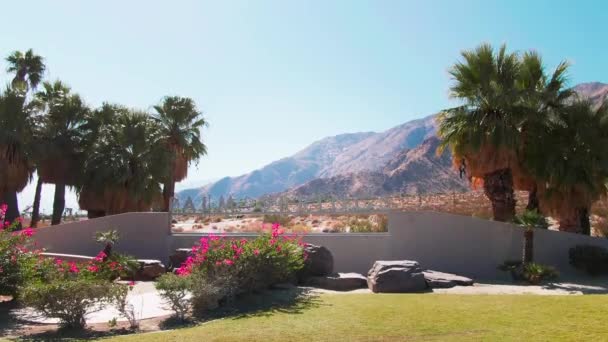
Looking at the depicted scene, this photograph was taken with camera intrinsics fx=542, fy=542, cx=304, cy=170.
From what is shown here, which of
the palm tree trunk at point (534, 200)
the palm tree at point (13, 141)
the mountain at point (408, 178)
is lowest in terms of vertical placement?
the palm tree trunk at point (534, 200)

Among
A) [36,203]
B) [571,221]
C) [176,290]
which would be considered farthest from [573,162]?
[36,203]

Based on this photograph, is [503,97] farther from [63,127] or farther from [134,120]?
[63,127]

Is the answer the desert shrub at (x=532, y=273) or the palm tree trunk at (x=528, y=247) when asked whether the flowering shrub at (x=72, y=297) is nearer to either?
the desert shrub at (x=532, y=273)

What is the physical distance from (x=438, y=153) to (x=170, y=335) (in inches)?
554

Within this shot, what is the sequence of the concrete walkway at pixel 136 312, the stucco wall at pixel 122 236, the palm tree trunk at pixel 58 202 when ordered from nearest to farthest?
1. the concrete walkway at pixel 136 312
2. the stucco wall at pixel 122 236
3. the palm tree trunk at pixel 58 202

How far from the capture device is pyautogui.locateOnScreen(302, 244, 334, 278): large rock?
578 inches

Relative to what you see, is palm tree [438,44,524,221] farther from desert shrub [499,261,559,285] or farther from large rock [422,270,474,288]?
large rock [422,270,474,288]

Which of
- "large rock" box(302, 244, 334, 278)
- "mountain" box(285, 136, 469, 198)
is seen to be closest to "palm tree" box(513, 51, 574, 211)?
"large rock" box(302, 244, 334, 278)

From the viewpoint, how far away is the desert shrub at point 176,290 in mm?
9930

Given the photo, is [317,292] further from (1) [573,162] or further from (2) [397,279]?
(1) [573,162]

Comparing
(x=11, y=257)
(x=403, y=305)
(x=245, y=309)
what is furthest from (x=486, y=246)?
(x=11, y=257)

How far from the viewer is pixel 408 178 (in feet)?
332

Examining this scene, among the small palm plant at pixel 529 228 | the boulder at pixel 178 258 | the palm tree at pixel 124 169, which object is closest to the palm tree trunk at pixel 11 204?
the palm tree at pixel 124 169

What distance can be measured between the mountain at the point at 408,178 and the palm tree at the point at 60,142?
204 ft
